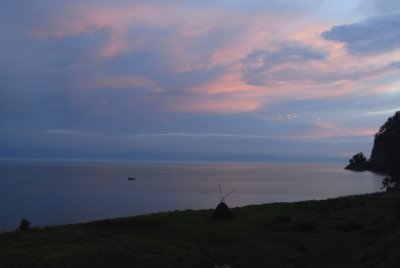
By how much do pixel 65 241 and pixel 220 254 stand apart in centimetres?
887

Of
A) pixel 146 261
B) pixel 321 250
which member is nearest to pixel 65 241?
pixel 146 261

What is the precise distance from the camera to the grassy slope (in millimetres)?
21281

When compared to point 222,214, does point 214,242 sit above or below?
below

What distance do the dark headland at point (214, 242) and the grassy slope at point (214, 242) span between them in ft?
0.14

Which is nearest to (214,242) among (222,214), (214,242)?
(214,242)

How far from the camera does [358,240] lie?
26.4m

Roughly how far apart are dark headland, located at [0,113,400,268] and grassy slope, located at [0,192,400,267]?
1.7 inches

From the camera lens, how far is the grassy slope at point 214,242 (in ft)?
69.8

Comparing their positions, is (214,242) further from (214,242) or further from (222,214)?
(222,214)

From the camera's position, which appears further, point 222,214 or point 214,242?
point 222,214

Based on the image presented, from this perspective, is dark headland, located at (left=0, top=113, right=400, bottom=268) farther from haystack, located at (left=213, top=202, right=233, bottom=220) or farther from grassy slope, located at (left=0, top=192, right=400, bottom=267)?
haystack, located at (left=213, top=202, right=233, bottom=220)

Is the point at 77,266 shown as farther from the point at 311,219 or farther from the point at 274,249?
the point at 311,219

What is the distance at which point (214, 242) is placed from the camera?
26703mm

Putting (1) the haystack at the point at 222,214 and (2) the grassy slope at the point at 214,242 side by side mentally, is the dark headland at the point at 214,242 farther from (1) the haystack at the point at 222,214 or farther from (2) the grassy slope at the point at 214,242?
(1) the haystack at the point at 222,214
